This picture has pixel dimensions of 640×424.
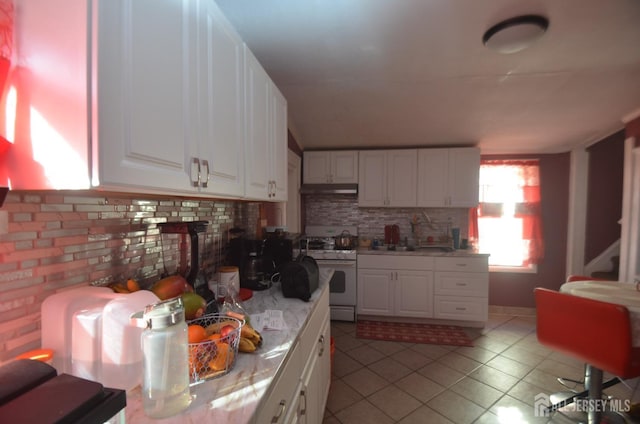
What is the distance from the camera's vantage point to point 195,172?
3.09 feet

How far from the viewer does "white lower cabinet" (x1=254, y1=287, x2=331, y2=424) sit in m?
0.86

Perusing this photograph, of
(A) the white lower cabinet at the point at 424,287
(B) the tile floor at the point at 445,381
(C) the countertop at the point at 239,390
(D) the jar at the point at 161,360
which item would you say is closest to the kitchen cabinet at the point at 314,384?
(C) the countertop at the point at 239,390

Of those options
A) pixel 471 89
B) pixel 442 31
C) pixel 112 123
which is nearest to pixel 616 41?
pixel 471 89

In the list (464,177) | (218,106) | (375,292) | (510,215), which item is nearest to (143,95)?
(218,106)

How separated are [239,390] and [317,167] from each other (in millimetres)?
3201

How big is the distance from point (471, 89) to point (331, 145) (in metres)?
1.75

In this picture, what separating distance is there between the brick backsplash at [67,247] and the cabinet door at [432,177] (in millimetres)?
3033

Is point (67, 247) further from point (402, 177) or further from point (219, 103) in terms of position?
point (402, 177)

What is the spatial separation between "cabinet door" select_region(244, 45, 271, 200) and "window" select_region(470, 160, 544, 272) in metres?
3.18

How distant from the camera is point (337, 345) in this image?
2.86m

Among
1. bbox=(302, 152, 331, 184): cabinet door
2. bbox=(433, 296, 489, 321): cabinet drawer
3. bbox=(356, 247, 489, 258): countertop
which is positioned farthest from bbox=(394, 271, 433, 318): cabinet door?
bbox=(302, 152, 331, 184): cabinet door

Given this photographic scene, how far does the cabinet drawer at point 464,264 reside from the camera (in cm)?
Result: 324

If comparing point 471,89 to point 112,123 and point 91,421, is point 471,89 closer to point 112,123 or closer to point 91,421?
point 112,123

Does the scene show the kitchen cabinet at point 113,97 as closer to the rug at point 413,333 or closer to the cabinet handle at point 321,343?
the cabinet handle at point 321,343
